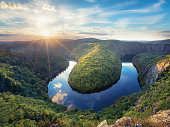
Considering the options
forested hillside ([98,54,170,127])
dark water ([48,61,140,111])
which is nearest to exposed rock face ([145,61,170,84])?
forested hillside ([98,54,170,127])

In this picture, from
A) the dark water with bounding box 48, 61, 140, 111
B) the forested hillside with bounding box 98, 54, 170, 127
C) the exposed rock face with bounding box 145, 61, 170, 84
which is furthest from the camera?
the exposed rock face with bounding box 145, 61, 170, 84

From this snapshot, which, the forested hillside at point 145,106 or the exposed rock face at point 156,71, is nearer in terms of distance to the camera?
the forested hillside at point 145,106

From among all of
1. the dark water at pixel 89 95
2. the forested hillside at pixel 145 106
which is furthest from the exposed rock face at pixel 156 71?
the dark water at pixel 89 95

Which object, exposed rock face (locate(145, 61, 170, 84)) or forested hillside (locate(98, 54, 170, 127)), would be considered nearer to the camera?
forested hillside (locate(98, 54, 170, 127))

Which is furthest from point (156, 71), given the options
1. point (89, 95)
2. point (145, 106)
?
point (89, 95)

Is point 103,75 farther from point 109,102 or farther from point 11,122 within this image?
point 11,122

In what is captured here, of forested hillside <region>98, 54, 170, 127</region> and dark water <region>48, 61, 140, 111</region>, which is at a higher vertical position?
forested hillside <region>98, 54, 170, 127</region>

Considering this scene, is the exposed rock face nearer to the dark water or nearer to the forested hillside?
the forested hillside

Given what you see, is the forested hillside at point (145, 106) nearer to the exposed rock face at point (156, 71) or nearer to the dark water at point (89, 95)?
the exposed rock face at point (156, 71)

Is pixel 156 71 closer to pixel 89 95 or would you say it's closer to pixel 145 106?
pixel 145 106

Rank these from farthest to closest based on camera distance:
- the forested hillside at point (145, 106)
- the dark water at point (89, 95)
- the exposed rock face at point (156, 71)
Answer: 1. the exposed rock face at point (156, 71)
2. the dark water at point (89, 95)
3. the forested hillside at point (145, 106)

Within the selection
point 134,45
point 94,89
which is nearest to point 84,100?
point 94,89

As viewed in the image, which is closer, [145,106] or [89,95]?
[145,106]
